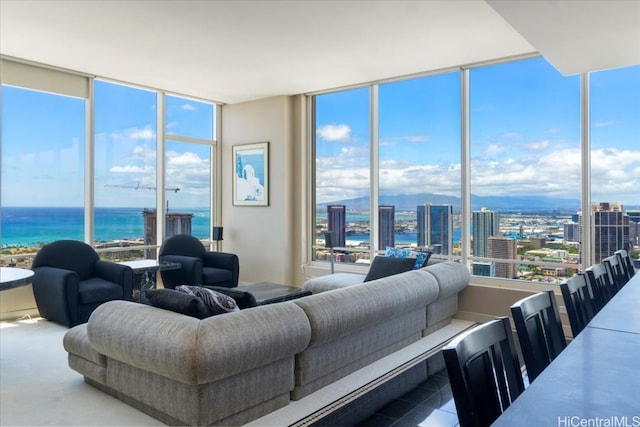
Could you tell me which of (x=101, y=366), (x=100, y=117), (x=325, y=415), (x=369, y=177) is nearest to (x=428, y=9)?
(x=369, y=177)

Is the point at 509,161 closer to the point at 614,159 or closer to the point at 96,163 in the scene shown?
the point at 614,159

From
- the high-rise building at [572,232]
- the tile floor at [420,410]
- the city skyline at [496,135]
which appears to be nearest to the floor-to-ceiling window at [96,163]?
the city skyline at [496,135]

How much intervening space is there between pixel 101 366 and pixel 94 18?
3082 millimetres

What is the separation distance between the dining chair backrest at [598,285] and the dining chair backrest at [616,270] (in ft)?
0.49

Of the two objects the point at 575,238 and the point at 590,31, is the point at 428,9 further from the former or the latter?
the point at 575,238

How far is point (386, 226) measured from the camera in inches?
250

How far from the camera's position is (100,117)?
244 inches

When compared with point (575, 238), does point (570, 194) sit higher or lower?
higher

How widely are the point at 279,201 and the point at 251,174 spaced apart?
0.73 meters

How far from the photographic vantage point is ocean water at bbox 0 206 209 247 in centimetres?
541

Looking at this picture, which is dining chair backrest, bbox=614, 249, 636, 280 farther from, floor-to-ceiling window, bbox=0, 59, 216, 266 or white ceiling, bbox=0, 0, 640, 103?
floor-to-ceiling window, bbox=0, 59, 216, 266

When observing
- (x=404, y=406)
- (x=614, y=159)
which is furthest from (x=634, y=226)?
(x=404, y=406)

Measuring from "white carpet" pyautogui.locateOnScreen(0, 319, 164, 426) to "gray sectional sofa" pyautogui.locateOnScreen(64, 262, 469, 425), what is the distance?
0.30 feet

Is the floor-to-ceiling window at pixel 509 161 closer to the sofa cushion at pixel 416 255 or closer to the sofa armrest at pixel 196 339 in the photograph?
the sofa cushion at pixel 416 255
